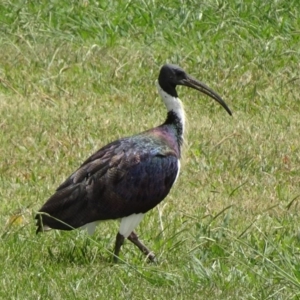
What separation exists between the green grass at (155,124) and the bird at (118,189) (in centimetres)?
15

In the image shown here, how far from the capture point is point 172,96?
28.8 feet

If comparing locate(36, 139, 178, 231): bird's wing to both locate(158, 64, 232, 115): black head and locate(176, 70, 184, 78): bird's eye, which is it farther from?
locate(176, 70, 184, 78): bird's eye

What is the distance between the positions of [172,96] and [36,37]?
4.00 metres

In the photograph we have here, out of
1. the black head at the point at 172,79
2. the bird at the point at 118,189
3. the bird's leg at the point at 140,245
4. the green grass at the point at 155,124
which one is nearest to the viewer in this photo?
the green grass at the point at 155,124

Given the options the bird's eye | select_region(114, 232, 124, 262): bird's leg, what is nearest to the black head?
the bird's eye

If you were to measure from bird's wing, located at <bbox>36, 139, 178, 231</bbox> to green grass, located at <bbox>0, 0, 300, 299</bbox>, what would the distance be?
200mm

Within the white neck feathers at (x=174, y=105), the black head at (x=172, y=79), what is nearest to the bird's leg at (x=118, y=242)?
the white neck feathers at (x=174, y=105)

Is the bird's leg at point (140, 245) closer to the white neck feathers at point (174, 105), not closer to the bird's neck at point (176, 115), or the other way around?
the bird's neck at point (176, 115)

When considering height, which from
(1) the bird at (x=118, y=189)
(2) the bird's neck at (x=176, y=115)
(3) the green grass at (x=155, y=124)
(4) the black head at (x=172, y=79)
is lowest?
(3) the green grass at (x=155, y=124)

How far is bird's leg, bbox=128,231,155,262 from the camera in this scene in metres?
7.55

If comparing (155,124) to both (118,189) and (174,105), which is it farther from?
(118,189)

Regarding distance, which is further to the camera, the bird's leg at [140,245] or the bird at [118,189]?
the bird at [118,189]

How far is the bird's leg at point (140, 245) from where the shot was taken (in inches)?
297

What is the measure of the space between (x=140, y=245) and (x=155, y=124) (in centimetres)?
329
